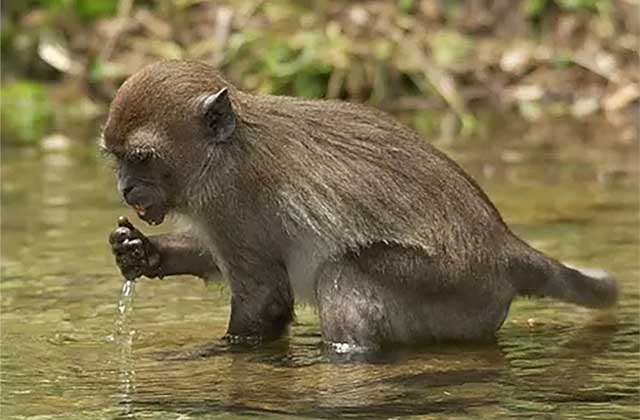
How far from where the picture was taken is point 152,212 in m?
6.55

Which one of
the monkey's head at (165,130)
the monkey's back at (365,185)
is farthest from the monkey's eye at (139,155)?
the monkey's back at (365,185)

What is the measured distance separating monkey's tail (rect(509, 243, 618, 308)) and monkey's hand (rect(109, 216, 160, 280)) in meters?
1.34

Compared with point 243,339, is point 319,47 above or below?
above

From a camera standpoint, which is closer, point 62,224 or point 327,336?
point 327,336

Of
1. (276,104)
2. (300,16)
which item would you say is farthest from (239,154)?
(300,16)

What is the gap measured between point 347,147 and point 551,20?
1015 cm

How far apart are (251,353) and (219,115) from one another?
2.73ft

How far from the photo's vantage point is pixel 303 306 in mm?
6836

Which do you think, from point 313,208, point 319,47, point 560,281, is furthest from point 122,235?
point 319,47

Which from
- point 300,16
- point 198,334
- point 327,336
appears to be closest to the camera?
point 327,336

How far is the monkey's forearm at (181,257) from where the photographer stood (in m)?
6.99

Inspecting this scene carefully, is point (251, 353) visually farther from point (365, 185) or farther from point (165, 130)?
point (165, 130)

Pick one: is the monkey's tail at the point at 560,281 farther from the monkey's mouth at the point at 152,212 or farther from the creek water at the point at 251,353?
the monkey's mouth at the point at 152,212

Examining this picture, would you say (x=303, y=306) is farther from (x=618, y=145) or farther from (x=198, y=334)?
(x=618, y=145)
